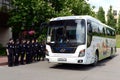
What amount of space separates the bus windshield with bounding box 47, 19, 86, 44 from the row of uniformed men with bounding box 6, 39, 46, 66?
2230mm

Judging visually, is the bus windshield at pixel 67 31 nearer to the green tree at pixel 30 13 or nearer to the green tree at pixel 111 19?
the green tree at pixel 30 13

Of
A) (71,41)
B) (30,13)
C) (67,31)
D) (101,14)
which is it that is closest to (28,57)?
(67,31)

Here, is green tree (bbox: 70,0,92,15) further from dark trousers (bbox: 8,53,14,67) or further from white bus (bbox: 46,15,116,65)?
dark trousers (bbox: 8,53,14,67)

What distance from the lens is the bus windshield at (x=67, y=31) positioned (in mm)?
15870

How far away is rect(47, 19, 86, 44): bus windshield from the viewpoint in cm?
1587

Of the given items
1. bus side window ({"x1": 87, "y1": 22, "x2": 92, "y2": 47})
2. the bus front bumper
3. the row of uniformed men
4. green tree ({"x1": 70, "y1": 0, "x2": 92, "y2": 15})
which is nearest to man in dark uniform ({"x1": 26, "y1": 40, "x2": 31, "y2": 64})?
the row of uniformed men

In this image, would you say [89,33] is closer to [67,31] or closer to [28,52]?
[67,31]

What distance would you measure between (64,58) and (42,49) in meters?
5.64

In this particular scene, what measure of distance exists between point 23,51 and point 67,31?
3.55 m

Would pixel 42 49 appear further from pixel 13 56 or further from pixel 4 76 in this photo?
pixel 4 76

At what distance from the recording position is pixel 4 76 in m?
12.9

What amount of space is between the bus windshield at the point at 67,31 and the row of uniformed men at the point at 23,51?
2.23 m

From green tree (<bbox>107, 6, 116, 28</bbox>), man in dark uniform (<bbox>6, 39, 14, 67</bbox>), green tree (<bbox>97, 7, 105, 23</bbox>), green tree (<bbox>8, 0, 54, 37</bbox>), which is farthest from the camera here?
green tree (<bbox>97, 7, 105, 23</bbox>)

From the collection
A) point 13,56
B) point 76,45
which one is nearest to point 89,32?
point 76,45
